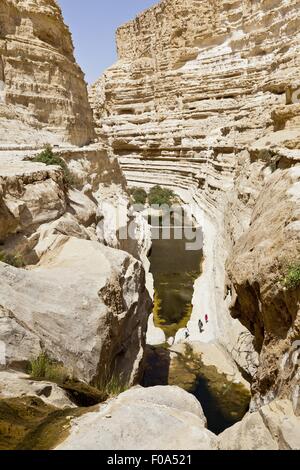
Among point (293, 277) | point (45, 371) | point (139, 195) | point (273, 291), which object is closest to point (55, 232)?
point (45, 371)

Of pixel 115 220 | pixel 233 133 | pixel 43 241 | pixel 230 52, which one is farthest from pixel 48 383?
pixel 230 52

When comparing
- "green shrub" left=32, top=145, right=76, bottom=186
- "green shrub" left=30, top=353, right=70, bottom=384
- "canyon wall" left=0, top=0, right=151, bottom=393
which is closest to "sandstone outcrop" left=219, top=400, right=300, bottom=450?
"green shrub" left=30, top=353, right=70, bottom=384

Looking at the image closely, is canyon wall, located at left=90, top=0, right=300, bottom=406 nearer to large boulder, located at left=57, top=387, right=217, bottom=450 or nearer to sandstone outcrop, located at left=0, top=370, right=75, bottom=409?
large boulder, located at left=57, top=387, right=217, bottom=450

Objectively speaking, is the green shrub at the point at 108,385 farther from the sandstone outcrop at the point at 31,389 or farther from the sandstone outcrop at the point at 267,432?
the sandstone outcrop at the point at 267,432

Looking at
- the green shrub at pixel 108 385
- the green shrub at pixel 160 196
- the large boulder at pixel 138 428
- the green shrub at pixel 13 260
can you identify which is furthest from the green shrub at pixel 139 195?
the large boulder at pixel 138 428

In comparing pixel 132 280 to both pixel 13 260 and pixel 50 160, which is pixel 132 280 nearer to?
pixel 13 260
